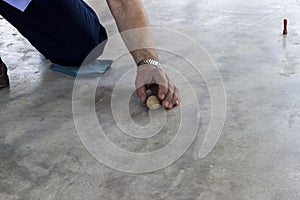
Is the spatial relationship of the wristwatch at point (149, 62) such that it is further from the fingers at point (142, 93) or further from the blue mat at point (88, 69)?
the blue mat at point (88, 69)

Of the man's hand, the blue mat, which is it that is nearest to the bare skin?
the man's hand

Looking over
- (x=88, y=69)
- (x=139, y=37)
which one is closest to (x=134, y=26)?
(x=139, y=37)

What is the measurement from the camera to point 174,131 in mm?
1417

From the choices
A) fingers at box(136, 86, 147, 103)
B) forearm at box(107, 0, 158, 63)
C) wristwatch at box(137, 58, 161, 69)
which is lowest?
fingers at box(136, 86, 147, 103)

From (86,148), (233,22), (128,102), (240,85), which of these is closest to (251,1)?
(233,22)

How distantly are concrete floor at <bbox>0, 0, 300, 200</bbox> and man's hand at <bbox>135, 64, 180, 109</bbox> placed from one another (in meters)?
0.04

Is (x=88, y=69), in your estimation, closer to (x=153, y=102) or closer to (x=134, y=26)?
(x=134, y=26)

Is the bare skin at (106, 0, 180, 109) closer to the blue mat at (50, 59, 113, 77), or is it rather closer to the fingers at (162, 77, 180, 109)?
the fingers at (162, 77, 180, 109)

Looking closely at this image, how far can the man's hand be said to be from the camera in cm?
152

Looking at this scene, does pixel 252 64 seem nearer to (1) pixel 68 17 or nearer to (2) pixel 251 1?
(1) pixel 68 17

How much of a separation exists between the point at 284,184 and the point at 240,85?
62 centimetres

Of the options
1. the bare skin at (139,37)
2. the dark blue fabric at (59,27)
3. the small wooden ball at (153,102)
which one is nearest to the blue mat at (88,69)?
the dark blue fabric at (59,27)

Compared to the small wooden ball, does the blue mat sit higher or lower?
lower

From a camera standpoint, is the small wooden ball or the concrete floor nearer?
the concrete floor
